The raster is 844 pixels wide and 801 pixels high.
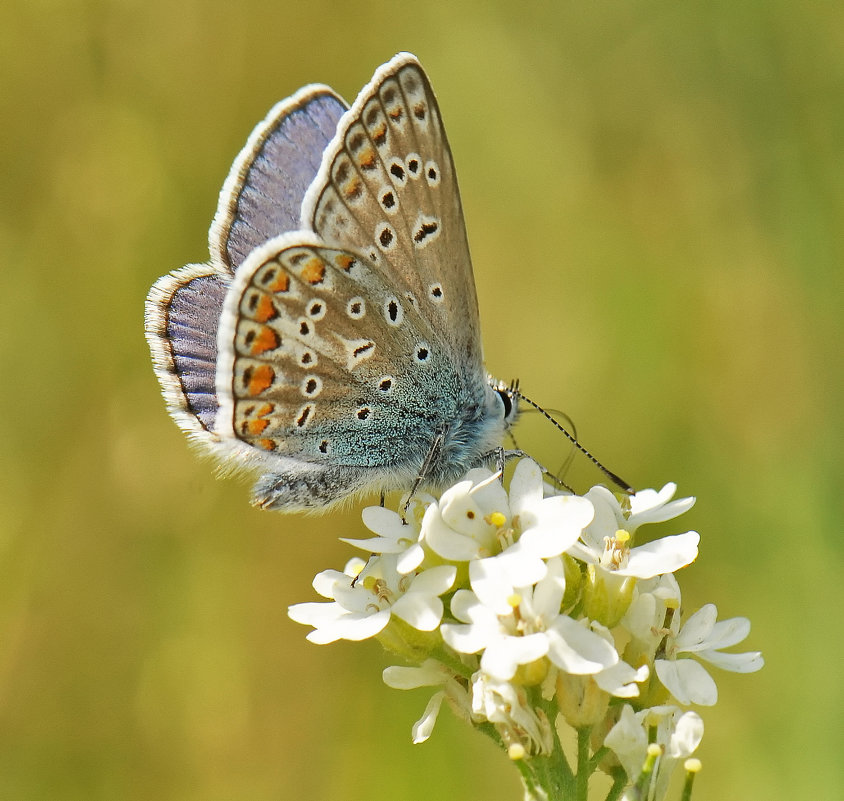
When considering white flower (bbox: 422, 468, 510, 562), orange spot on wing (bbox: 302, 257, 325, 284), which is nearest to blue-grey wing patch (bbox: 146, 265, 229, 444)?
orange spot on wing (bbox: 302, 257, 325, 284)

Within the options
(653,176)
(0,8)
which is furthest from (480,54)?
(0,8)

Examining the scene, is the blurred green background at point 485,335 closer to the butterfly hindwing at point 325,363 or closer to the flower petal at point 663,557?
the butterfly hindwing at point 325,363

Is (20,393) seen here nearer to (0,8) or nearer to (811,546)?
(0,8)

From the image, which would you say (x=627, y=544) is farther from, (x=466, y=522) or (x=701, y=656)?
(x=466, y=522)

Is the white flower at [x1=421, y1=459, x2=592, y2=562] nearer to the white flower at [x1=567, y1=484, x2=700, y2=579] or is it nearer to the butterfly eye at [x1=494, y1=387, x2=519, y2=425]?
the white flower at [x1=567, y1=484, x2=700, y2=579]

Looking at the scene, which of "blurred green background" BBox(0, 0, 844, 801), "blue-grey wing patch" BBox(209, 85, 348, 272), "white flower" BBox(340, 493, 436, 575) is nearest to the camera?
"white flower" BBox(340, 493, 436, 575)

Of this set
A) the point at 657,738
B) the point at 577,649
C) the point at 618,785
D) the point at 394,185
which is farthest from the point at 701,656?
the point at 394,185

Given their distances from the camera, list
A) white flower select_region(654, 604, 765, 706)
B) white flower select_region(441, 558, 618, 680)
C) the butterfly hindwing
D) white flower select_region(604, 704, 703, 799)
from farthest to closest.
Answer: the butterfly hindwing, white flower select_region(654, 604, 765, 706), white flower select_region(604, 704, 703, 799), white flower select_region(441, 558, 618, 680)
